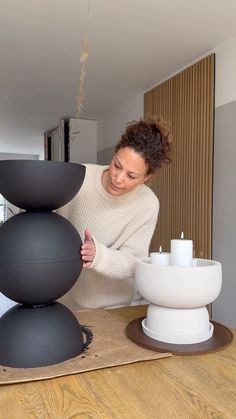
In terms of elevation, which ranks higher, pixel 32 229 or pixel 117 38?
pixel 117 38

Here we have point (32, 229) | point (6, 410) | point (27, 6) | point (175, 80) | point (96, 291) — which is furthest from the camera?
point (175, 80)

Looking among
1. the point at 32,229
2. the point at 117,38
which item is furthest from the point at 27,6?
the point at 32,229

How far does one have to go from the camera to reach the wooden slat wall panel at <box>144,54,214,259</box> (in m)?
2.86

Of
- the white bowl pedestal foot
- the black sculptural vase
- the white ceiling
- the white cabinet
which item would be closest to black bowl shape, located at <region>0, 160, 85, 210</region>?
the black sculptural vase

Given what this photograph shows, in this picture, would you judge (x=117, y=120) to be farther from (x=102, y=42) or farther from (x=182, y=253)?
(x=182, y=253)

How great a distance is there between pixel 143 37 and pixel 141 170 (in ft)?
6.25

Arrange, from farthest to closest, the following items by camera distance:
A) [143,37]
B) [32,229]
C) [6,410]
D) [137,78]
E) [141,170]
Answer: [137,78], [143,37], [141,170], [32,229], [6,410]

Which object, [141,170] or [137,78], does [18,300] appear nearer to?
[141,170]

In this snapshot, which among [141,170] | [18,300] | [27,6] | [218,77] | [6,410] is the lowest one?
[6,410]

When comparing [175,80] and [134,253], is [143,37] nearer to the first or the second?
Answer: [175,80]

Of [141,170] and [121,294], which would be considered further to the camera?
[121,294]

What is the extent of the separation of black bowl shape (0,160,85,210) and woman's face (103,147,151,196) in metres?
0.31

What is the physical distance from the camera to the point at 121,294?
124 cm

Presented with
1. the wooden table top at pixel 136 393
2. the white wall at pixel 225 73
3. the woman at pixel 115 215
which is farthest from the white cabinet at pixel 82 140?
the wooden table top at pixel 136 393
